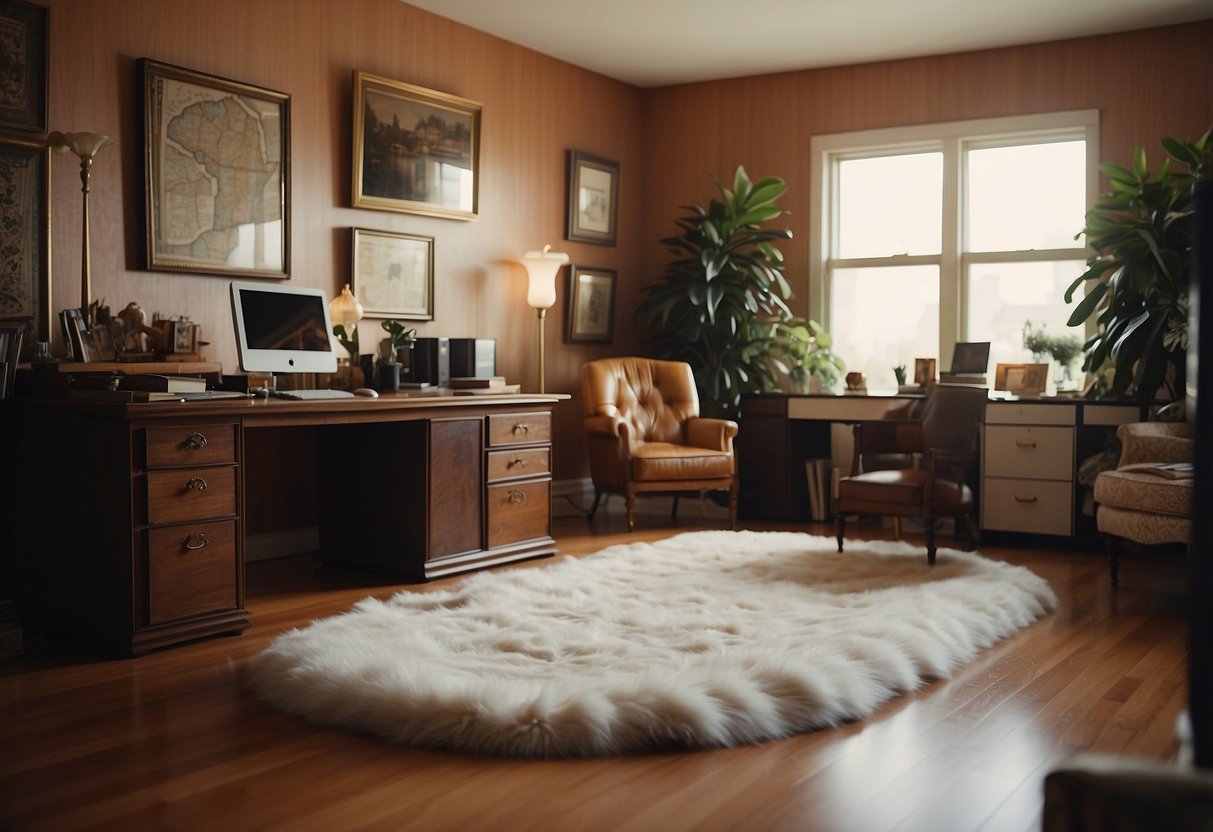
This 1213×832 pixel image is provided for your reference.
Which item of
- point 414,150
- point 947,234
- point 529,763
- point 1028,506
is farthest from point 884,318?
point 529,763

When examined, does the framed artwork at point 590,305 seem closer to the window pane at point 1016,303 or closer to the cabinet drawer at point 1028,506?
the window pane at point 1016,303

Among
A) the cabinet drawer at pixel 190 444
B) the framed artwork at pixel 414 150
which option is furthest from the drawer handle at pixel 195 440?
the framed artwork at pixel 414 150

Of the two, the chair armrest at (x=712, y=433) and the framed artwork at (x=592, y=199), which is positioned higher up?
the framed artwork at (x=592, y=199)

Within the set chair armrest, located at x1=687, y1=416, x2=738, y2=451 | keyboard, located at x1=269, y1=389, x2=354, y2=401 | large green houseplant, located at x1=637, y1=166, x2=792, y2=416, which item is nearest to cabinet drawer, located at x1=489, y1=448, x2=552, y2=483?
keyboard, located at x1=269, y1=389, x2=354, y2=401

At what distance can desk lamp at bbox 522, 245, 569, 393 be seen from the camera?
19.8ft

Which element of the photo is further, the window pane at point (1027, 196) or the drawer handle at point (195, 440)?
the window pane at point (1027, 196)

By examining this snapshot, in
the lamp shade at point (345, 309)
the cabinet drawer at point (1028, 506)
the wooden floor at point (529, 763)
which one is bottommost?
the wooden floor at point (529, 763)

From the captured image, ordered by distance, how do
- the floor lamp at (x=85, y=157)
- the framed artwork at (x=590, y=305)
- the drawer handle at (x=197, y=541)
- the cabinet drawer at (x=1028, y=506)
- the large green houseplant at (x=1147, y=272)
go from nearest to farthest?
the drawer handle at (x=197, y=541)
the floor lamp at (x=85, y=157)
the large green houseplant at (x=1147, y=272)
the cabinet drawer at (x=1028, y=506)
the framed artwork at (x=590, y=305)

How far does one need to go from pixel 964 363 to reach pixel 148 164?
4.26m

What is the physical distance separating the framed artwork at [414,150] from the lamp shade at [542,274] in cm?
41

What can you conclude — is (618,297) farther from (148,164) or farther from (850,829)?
(850,829)

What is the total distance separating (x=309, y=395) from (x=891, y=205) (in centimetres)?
400

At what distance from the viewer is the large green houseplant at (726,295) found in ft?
21.1

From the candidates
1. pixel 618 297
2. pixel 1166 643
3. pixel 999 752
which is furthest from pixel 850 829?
pixel 618 297
